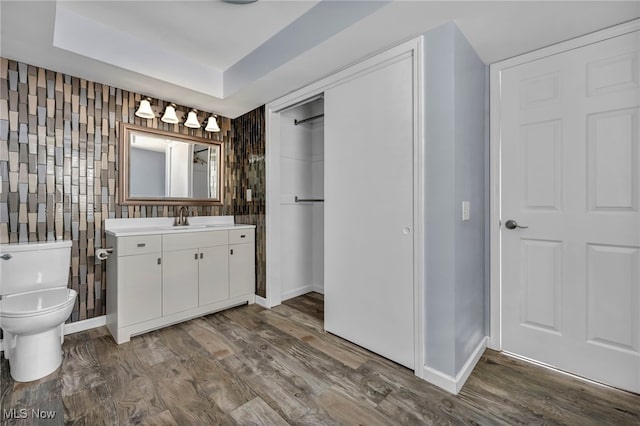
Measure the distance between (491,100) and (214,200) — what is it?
9.45ft

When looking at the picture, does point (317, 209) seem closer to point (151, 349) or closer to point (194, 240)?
point (194, 240)

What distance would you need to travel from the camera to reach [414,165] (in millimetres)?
1799

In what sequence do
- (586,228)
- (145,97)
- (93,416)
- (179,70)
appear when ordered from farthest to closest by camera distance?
1. (145,97)
2. (179,70)
3. (586,228)
4. (93,416)

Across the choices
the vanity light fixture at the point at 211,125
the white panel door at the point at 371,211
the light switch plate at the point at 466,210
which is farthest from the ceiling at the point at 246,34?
the light switch plate at the point at 466,210

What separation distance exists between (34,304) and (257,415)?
1603 millimetres

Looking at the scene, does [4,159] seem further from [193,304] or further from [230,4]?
[230,4]

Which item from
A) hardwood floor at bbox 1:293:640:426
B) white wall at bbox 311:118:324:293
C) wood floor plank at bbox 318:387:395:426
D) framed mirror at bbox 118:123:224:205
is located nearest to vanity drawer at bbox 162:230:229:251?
framed mirror at bbox 118:123:224:205

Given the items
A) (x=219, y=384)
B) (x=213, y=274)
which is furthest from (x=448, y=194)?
(x=213, y=274)

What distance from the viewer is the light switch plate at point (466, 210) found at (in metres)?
1.77

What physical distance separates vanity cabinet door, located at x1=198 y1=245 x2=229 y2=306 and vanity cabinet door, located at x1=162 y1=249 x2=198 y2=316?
0.07m

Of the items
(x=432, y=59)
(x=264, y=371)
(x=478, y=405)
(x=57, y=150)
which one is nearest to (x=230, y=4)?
(x=432, y=59)

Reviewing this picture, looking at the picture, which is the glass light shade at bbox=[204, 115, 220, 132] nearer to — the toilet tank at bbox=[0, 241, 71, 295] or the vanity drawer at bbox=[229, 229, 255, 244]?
the vanity drawer at bbox=[229, 229, 255, 244]

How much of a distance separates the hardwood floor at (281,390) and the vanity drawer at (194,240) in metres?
0.80

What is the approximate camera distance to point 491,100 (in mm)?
2117
